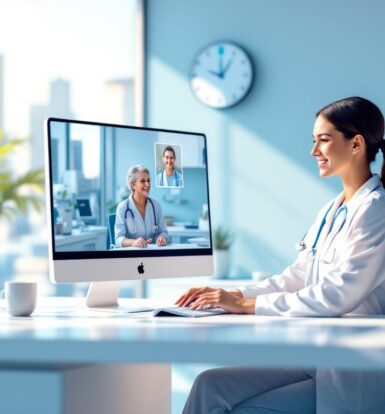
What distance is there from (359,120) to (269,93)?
2.69 meters

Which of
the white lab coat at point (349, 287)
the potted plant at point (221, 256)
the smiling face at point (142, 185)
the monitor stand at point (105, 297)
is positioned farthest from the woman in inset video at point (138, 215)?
the potted plant at point (221, 256)

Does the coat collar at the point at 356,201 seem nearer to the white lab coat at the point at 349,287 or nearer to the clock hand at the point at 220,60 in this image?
the white lab coat at the point at 349,287

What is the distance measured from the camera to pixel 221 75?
529 centimetres

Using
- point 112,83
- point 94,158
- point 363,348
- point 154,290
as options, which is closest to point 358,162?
point 94,158

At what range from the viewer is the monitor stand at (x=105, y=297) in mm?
2609

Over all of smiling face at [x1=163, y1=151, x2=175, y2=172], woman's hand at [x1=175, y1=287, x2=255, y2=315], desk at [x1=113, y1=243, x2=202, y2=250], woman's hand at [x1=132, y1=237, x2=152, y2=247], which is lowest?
woman's hand at [x1=175, y1=287, x2=255, y2=315]

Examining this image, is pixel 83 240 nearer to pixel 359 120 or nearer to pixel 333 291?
pixel 333 291

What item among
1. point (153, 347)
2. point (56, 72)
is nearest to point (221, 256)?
point (56, 72)

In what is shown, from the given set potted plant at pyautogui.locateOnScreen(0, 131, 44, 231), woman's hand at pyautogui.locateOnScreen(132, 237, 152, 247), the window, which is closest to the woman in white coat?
woman's hand at pyautogui.locateOnScreen(132, 237, 152, 247)

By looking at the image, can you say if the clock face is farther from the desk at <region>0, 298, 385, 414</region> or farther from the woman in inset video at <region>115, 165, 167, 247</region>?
the desk at <region>0, 298, 385, 414</region>

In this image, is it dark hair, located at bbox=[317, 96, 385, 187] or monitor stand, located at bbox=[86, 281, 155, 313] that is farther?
monitor stand, located at bbox=[86, 281, 155, 313]

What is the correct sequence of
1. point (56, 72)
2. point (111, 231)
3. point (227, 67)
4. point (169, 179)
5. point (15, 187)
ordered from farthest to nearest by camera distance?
point (56, 72) → point (15, 187) → point (227, 67) → point (169, 179) → point (111, 231)

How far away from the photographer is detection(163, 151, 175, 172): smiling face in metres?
2.64

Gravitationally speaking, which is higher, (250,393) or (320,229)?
(320,229)
